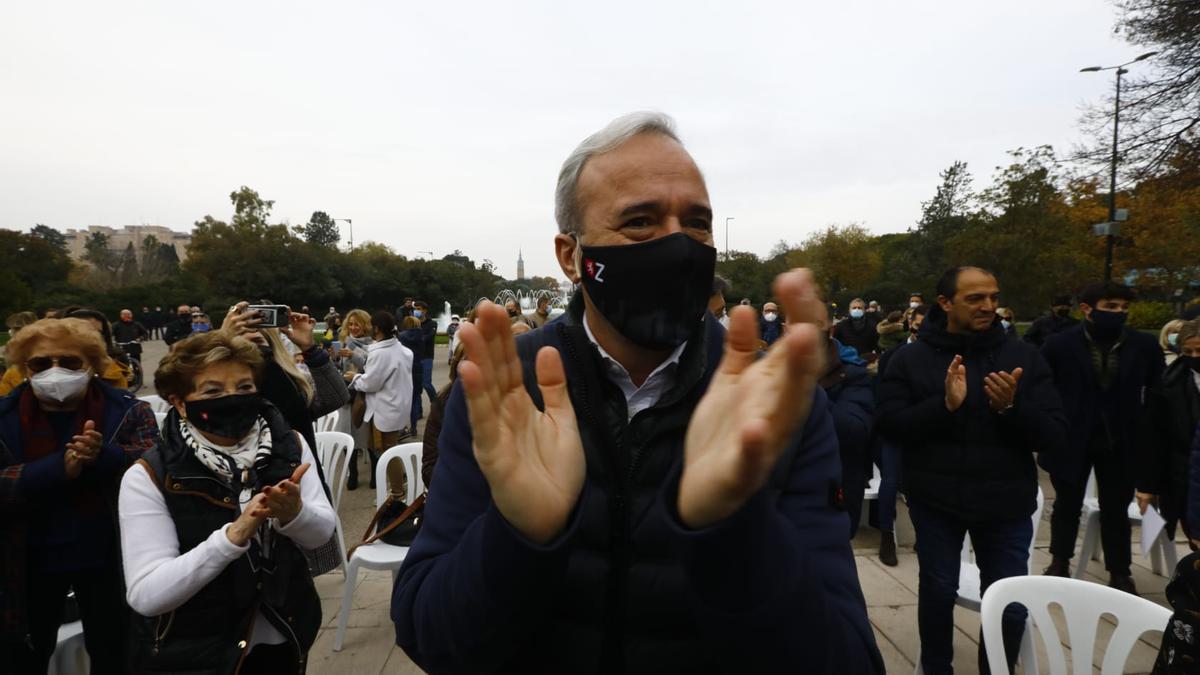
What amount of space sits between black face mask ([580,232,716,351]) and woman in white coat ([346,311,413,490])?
5649 mm

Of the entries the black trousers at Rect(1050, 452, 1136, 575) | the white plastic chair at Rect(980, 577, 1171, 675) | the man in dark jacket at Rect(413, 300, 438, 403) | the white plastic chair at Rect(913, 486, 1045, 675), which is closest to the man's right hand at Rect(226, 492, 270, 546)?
the white plastic chair at Rect(980, 577, 1171, 675)

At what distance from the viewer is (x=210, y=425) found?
7.36ft

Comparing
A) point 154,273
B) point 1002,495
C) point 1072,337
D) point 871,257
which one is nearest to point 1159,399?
point 1072,337

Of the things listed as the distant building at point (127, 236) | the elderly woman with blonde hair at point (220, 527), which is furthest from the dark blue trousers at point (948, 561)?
the distant building at point (127, 236)

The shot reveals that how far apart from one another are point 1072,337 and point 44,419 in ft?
20.8

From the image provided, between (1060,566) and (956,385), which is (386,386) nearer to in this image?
(956,385)

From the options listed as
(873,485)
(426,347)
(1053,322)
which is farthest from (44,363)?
(1053,322)

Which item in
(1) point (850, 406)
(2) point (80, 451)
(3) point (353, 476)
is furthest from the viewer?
(3) point (353, 476)

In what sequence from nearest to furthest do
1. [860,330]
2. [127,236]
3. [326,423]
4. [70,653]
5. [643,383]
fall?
1. [643,383]
2. [70,653]
3. [326,423]
4. [860,330]
5. [127,236]

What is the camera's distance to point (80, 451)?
8.68 feet

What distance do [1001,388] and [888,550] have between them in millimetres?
2627

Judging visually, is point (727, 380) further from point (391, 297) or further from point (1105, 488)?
point (391, 297)

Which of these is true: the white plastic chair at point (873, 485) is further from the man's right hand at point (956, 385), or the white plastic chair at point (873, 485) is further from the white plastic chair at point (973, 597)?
the man's right hand at point (956, 385)

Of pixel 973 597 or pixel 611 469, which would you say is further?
pixel 973 597
